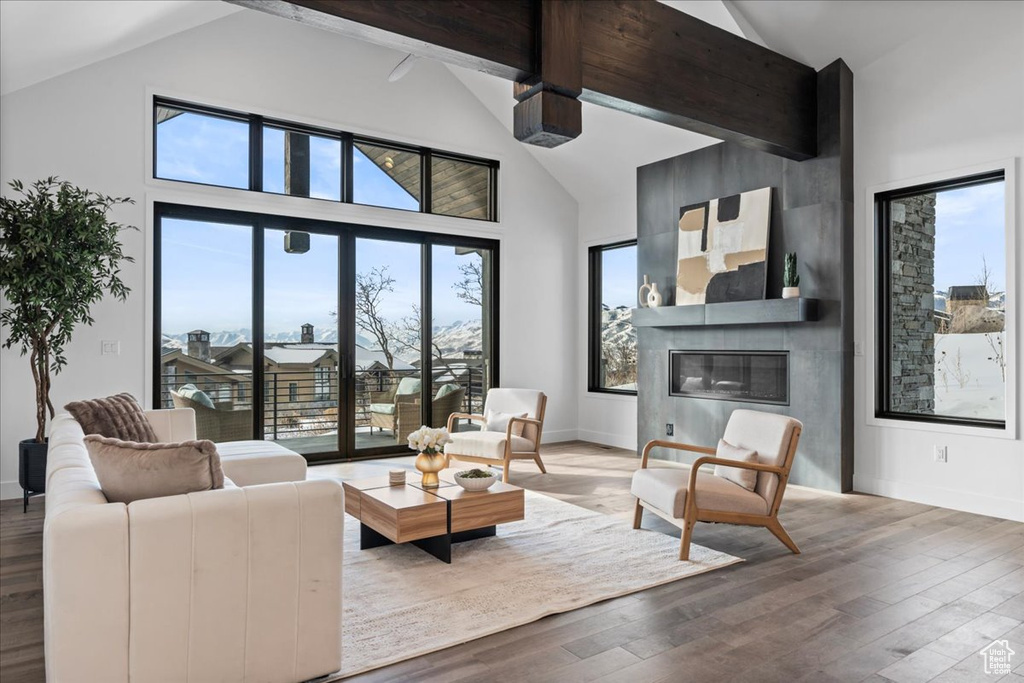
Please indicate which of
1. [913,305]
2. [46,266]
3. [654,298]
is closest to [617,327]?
[654,298]

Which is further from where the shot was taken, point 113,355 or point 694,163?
point 694,163

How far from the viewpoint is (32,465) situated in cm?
444

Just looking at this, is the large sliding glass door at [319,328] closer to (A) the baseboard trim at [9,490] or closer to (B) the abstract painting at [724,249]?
(A) the baseboard trim at [9,490]

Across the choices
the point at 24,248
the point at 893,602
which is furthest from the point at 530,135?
the point at 24,248

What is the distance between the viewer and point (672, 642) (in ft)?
8.52

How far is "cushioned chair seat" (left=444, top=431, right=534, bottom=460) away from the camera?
18.4 feet

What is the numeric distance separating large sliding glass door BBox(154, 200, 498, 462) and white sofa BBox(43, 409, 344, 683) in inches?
136

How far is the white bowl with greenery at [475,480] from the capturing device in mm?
3785

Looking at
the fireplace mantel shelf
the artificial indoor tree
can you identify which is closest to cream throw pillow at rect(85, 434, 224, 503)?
the artificial indoor tree

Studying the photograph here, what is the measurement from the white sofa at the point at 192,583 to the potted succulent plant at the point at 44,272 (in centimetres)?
245

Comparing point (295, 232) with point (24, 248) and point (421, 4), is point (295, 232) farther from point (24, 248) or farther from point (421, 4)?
point (421, 4)

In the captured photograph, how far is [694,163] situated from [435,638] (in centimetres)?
517

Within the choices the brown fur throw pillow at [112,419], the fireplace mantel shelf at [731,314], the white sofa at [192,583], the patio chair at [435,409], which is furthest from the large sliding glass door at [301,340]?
the white sofa at [192,583]

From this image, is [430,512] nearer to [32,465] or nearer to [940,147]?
[32,465]
